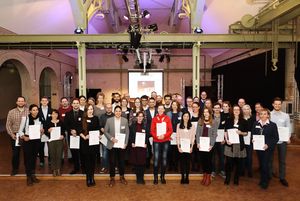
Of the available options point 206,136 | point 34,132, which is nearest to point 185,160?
point 206,136

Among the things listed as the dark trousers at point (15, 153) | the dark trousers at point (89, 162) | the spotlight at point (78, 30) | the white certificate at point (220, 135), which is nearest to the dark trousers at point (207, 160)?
the white certificate at point (220, 135)

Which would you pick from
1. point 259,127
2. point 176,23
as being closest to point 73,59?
point 176,23

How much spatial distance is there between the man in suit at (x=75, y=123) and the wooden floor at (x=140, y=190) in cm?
37

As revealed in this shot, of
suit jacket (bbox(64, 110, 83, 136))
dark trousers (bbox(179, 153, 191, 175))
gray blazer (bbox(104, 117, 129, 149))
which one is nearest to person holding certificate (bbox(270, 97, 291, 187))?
dark trousers (bbox(179, 153, 191, 175))

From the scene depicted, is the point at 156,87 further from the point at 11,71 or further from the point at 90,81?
the point at 11,71

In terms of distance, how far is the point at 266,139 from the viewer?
4.15m

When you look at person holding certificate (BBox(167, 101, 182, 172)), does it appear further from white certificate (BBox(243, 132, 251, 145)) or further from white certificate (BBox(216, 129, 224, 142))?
white certificate (BBox(243, 132, 251, 145))

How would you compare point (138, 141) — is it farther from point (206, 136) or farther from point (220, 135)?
point (220, 135)

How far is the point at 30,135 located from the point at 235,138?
3604 mm

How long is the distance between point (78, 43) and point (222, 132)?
4762mm

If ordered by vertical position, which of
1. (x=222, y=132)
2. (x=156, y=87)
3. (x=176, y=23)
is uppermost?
(x=176, y=23)

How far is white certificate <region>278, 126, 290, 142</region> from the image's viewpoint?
14.0 feet

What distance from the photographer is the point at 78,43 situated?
700 centimetres

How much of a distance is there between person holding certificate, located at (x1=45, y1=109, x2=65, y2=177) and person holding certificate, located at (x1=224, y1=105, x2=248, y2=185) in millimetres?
3092
